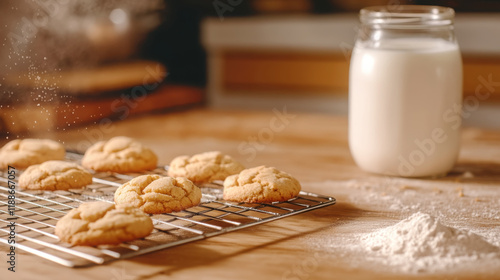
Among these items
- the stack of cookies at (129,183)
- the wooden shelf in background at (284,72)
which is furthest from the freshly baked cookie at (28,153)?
the wooden shelf in background at (284,72)

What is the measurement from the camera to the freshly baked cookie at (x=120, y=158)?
48.6 inches

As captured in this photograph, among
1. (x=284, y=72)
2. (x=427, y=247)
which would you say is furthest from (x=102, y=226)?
(x=284, y=72)

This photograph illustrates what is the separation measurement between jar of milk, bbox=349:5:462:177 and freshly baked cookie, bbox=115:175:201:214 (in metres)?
0.45

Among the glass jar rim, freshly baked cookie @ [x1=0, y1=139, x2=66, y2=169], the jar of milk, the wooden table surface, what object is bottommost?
the wooden table surface

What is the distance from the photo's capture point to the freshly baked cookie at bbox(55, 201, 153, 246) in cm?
81

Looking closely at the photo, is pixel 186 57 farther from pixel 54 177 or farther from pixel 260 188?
pixel 260 188

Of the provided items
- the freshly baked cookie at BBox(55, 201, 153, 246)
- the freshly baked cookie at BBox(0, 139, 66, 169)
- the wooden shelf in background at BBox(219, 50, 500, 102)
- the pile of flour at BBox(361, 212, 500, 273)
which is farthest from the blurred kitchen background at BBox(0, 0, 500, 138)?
the pile of flour at BBox(361, 212, 500, 273)

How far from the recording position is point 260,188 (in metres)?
1.01

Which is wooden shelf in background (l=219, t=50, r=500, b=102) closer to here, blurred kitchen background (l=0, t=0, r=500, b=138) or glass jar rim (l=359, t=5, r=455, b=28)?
blurred kitchen background (l=0, t=0, r=500, b=138)

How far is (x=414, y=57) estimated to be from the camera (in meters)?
1.23

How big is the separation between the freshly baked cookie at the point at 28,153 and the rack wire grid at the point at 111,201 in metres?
0.02

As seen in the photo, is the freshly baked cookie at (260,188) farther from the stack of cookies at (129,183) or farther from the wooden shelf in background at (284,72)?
the wooden shelf in background at (284,72)

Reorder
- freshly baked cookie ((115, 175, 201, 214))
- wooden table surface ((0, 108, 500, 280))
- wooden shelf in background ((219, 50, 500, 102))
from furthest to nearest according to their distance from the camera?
wooden shelf in background ((219, 50, 500, 102))
freshly baked cookie ((115, 175, 201, 214))
wooden table surface ((0, 108, 500, 280))

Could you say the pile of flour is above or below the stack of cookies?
below
